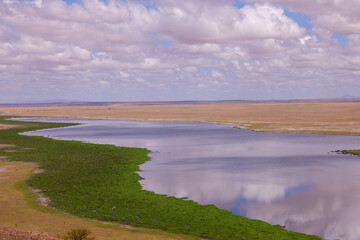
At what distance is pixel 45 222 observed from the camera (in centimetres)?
2148

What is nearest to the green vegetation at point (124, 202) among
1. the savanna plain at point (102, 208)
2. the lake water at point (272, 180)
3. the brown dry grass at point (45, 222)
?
the savanna plain at point (102, 208)

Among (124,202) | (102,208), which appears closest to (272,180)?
(124,202)

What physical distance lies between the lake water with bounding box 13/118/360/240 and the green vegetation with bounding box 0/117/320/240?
5.71 feet

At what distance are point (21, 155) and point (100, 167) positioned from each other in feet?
50.1

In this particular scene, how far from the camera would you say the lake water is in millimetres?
24016

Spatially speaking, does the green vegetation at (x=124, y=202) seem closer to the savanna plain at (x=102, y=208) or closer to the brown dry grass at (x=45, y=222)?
the savanna plain at (x=102, y=208)

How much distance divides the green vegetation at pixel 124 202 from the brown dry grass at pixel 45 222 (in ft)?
3.78

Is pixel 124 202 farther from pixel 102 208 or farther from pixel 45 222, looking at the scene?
pixel 45 222

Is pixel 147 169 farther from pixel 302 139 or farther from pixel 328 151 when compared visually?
pixel 302 139

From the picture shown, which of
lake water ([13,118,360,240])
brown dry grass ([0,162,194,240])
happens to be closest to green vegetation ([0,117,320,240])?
brown dry grass ([0,162,194,240])

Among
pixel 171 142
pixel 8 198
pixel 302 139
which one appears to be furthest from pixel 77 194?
pixel 302 139

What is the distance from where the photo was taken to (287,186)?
3262 cm

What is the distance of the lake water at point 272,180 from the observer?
24.0m

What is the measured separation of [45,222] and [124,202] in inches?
263
